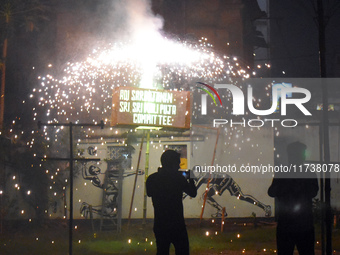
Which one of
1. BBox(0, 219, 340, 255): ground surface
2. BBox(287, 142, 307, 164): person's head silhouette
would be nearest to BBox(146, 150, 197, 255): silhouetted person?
BBox(287, 142, 307, 164): person's head silhouette

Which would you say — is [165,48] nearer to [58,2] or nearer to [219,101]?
[219,101]

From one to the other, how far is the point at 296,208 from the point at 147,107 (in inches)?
198

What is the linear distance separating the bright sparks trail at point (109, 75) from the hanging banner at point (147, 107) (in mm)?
2532

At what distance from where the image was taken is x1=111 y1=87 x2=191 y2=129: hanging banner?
10.0m

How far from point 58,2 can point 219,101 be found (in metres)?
5.84

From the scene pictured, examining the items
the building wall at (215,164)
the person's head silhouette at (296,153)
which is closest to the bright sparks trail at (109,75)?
the building wall at (215,164)

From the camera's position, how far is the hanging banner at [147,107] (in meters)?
10.0

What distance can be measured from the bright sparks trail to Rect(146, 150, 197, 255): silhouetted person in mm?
7021

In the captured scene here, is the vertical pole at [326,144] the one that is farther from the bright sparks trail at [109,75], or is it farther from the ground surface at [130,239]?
the bright sparks trail at [109,75]

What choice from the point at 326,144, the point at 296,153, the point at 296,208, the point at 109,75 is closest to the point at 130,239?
the point at 109,75

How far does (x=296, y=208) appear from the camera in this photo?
5.68 metres

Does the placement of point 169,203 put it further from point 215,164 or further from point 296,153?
point 215,164

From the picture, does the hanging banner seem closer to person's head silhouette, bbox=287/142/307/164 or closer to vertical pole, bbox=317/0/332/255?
vertical pole, bbox=317/0/332/255

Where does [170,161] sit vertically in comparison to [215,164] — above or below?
below
